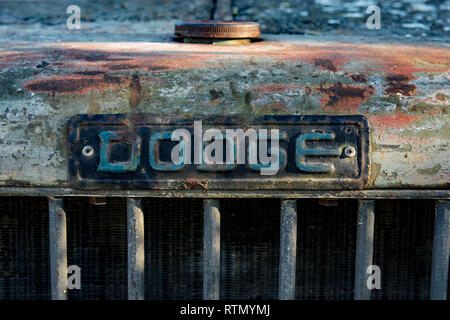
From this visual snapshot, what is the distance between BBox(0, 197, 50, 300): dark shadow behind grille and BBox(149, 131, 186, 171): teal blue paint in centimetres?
43

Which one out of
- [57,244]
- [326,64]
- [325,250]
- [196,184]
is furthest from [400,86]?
[57,244]

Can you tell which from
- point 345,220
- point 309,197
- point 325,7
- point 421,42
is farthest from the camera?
point 325,7

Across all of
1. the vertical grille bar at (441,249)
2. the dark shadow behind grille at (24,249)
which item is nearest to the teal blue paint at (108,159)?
the dark shadow behind grille at (24,249)

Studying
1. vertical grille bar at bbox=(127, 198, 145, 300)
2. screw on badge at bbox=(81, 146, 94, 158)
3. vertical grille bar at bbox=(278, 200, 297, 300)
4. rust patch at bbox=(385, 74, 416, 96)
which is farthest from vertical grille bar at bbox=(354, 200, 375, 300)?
screw on badge at bbox=(81, 146, 94, 158)

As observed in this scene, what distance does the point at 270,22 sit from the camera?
306 cm

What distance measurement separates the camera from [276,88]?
196 centimetres

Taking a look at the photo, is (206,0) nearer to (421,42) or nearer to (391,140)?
(421,42)

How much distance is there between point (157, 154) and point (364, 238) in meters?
0.66

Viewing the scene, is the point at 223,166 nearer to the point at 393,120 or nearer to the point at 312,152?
the point at 312,152

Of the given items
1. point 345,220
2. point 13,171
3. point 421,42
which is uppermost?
point 421,42

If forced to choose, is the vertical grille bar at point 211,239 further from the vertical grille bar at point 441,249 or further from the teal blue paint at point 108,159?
the vertical grille bar at point 441,249

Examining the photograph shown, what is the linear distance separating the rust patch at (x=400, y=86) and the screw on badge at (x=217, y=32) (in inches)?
27.6
